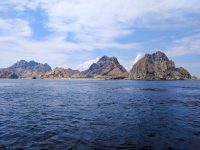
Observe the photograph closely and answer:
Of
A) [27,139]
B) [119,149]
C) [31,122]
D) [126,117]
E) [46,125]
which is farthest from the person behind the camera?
[126,117]

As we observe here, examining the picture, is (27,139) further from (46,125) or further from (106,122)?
(106,122)

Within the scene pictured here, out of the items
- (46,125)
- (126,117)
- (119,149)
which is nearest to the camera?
(119,149)

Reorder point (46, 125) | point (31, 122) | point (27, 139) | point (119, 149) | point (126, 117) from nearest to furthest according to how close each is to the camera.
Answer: point (119, 149), point (27, 139), point (46, 125), point (31, 122), point (126, 117)

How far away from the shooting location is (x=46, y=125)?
33562 mm

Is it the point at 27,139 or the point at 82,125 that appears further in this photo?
the point at 82,125

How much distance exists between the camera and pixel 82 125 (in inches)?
1325

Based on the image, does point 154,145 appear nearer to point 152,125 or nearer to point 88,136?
point 88,136

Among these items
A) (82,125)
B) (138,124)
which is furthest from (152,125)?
(82,125)

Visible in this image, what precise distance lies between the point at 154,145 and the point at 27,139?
13.0 metres

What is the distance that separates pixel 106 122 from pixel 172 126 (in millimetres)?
9072

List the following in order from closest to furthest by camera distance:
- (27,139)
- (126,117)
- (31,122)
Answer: (27,139) → (31,122) → (126,117)

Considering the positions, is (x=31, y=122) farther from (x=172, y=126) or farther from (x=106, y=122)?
(x=172, y=126)

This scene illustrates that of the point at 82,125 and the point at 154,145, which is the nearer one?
the point at 154,145

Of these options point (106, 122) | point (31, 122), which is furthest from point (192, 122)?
point (31, 122)
